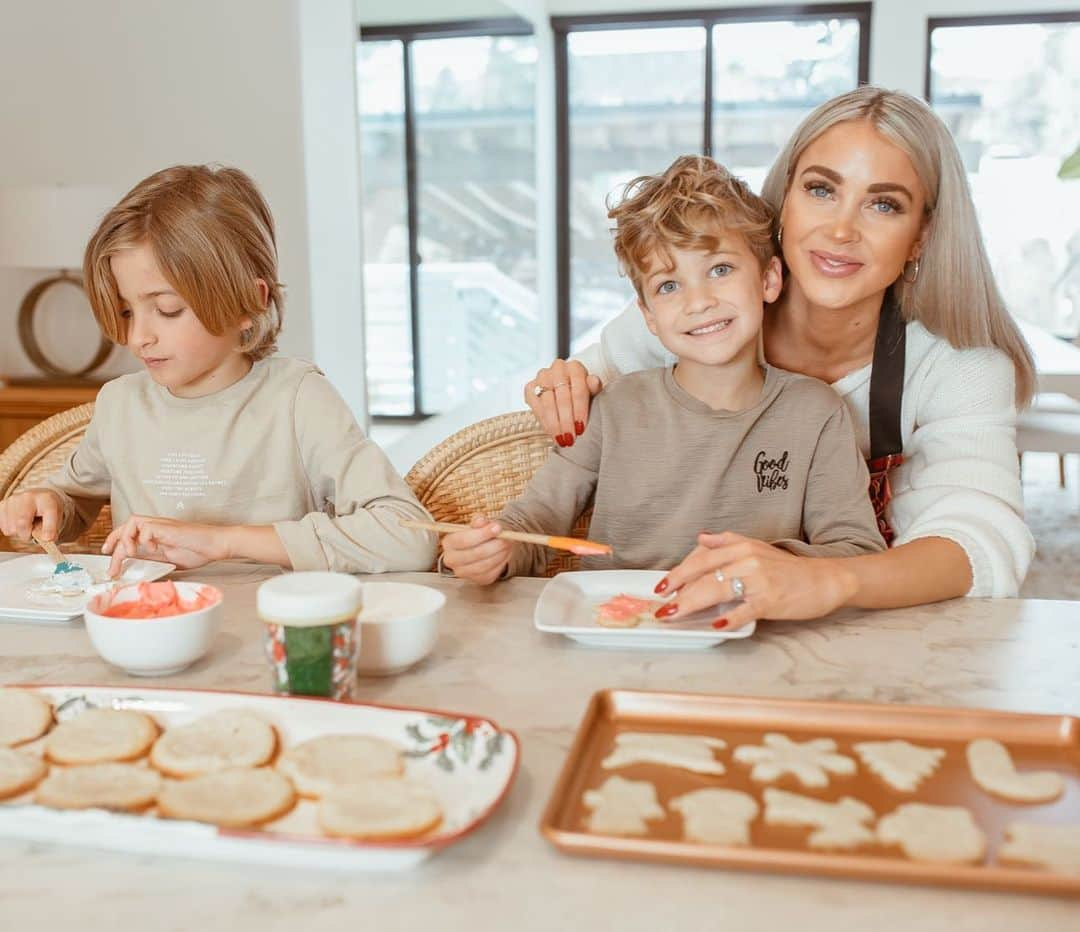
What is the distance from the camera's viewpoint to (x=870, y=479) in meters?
1.61

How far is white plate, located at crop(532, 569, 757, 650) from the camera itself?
3.72 ft

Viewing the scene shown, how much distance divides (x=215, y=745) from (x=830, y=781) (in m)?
0.46

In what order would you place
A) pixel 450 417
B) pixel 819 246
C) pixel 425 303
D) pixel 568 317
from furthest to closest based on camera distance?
pixel 568 317
pixel 425 303
pixel 450 417
pixel 819 246

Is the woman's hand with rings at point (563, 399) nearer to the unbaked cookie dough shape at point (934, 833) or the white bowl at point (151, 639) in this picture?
the white bowl at point (151, 639)

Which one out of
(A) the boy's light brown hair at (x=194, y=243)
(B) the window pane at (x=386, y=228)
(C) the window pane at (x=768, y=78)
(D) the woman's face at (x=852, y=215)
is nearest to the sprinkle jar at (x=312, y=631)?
(A) the boy's light brown hair at (x=194, y=243)

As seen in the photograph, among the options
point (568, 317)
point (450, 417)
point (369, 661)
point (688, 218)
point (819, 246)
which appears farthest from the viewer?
point (568, 317)

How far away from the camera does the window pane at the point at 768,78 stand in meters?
6.96

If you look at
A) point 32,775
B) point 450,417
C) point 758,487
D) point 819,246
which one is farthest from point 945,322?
point 450,417

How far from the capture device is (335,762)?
83 cm

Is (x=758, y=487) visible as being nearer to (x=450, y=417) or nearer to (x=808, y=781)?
(x=808, y=781)

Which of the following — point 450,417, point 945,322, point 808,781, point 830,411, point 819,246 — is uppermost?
point 819,246

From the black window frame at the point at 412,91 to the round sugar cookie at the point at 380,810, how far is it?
636cm

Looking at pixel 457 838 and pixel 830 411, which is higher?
pixel 830 411

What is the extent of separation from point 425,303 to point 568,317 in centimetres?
110
